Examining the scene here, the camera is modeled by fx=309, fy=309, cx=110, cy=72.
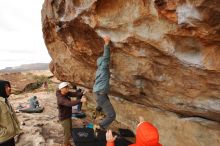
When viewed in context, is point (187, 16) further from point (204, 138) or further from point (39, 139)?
point (39, 139)

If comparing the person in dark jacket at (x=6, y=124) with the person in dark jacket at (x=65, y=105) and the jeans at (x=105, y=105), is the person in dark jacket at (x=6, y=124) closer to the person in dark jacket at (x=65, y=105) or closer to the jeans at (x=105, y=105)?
the person in dark jacket at (x=65, y=105)

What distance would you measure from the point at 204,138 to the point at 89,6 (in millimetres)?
3936

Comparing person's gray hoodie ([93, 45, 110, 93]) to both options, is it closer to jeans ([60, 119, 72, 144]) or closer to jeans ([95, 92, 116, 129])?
jeans ([95, 92, 116, 129])

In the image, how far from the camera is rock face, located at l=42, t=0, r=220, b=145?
5093 mm

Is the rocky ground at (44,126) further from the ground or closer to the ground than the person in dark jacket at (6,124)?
closer to the ground

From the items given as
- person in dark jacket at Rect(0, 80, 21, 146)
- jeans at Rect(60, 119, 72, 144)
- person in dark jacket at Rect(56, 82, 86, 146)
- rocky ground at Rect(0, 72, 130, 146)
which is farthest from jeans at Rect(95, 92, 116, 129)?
rocky ground at Rect(0, 72, 130, 146)

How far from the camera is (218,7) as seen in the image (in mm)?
4496

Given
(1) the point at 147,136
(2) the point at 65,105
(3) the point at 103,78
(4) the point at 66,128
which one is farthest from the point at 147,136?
(4) the point at 66,128

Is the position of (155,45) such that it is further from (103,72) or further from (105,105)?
(105,105)

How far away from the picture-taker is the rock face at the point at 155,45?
16.7 ft

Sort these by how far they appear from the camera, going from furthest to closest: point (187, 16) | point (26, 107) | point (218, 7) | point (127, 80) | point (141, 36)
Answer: point (26, 107)
point (127, 80)
point (141, 36)
point (187, 16)
point (218, 7)

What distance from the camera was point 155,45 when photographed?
6.11 metres

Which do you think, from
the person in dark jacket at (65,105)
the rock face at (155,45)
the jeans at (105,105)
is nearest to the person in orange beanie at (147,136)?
the rock face at (155,45)

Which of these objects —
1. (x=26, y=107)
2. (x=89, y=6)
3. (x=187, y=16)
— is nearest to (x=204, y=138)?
(x=187, y=16)
